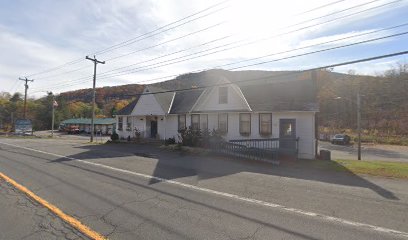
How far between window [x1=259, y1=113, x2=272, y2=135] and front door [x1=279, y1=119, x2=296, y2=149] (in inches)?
34.7

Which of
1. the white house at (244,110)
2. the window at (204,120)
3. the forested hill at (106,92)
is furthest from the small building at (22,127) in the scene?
the window at (204,120)

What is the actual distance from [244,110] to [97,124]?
53.6m

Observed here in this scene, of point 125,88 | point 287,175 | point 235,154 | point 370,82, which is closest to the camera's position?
point 287,175

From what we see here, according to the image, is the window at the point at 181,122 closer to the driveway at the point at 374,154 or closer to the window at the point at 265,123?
Result: the window at the point at 265,123

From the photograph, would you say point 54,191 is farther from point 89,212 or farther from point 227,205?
point 227,205

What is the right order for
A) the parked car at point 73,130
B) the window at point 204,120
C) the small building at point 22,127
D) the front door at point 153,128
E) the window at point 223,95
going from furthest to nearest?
the parked car at point 73,130
the small building at point 22,127
the front door at point 153,128
the window at point 204,120
the window at point 223,95

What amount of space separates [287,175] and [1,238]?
11.1m

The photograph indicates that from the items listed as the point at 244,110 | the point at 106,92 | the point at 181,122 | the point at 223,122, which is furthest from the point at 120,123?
the point at 106,92

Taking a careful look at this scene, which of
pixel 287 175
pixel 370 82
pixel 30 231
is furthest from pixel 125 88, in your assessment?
pixel 30 231

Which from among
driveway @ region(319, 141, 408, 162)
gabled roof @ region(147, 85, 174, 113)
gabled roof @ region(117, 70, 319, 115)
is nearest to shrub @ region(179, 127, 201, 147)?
gabled roof @ region(117, 70, 319, 115)

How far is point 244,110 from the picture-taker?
2469 centimetres

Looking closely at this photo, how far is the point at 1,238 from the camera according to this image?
601 cm

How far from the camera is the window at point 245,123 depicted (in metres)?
25.0

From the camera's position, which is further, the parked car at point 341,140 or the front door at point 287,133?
the parked car at point 341,140
